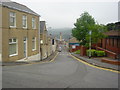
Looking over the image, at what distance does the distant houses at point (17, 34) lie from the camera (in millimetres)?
15844

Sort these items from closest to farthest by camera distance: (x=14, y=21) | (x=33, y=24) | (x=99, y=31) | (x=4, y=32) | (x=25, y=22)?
(x=4, y=32) → (x=14, y=21) → (x=25, y=22) → (x=33, y=24) → (x=99, y=31)

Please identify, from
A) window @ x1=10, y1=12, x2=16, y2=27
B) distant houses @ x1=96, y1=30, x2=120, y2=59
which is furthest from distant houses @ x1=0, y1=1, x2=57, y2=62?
distant houses @ x1=96, y1=30, x2=120, y2=59

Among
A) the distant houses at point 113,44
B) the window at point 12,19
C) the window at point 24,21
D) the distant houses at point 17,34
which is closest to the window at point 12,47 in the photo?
the distant houses at point 17,34

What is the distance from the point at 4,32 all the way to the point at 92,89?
1165cm

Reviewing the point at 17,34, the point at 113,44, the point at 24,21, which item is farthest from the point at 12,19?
the point at 113,44

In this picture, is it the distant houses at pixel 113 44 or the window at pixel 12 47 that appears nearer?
the window at pixel 12 47

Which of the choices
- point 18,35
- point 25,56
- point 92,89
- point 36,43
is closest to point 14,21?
point 18,35

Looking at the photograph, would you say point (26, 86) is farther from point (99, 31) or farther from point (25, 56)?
point (99, 31)

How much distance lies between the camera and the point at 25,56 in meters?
20.4

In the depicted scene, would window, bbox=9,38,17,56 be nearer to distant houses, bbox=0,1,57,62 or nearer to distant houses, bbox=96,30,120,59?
distant houses, bbox=0,1,57,62

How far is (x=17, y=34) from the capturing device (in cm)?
1805

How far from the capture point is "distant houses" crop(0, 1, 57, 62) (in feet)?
52.0

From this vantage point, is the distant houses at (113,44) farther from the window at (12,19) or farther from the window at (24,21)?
the window at (12,19)

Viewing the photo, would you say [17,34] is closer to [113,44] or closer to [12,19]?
[12,19]
